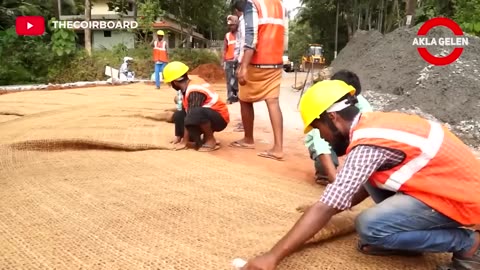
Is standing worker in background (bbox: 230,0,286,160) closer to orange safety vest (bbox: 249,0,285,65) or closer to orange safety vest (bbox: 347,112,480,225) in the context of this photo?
orange safety vest (bbox: 249,0,285,65)

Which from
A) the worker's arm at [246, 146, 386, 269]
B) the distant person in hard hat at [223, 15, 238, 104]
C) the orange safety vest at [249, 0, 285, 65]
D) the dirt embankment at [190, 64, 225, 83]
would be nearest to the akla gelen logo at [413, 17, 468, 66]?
the distant person in hard hat at [223, 15, 238, 104]

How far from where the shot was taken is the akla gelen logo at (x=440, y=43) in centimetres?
652

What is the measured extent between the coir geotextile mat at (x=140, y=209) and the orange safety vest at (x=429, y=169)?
270 millimetres

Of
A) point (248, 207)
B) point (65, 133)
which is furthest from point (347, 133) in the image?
point (65, 133)

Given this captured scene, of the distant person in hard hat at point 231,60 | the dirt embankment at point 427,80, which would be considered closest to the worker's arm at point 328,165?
the dirt embankment at point 427,80

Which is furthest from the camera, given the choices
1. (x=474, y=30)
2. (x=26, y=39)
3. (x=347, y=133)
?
(x=26, y=39)

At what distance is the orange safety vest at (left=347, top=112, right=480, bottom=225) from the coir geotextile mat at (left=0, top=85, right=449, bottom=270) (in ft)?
0.88

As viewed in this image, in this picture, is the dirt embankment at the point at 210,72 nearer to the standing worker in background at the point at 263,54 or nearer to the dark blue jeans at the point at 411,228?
the standing worker in background at the point at 263,54

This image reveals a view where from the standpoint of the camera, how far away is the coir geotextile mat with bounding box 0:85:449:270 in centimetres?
161

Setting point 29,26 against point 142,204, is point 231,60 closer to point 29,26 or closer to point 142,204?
point 142,204

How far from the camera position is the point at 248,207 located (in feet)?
6.98

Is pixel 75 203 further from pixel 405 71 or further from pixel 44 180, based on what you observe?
pixel 405 71

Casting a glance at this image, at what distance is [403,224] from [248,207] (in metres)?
0.78

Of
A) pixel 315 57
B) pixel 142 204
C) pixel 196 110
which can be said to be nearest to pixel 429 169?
pixel 142 204
